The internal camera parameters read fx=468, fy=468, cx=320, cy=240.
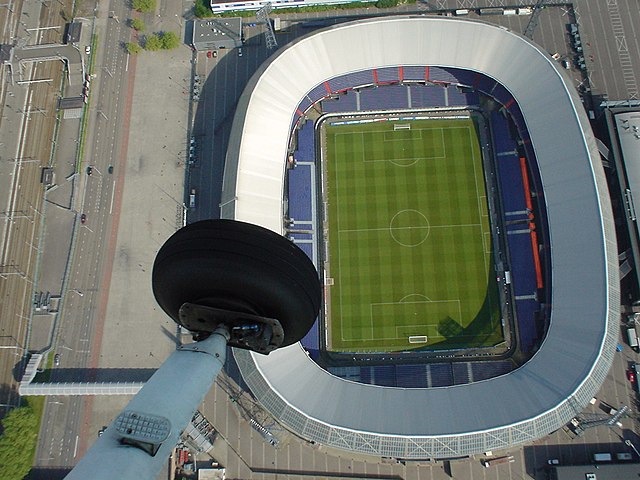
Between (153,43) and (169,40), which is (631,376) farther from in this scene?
(153,43)

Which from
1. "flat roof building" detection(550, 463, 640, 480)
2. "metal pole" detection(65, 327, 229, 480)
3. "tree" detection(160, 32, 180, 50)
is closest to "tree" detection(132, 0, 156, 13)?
"tree" detection(160, 32, 180, 50)

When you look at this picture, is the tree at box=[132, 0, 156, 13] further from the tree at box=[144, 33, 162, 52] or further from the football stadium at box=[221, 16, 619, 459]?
the football stadium at box=[221, 16, 619, 459]

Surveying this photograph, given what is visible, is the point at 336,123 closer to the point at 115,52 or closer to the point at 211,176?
the point at 211,176

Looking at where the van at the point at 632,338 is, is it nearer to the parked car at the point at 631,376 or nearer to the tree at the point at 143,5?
the parked car at the point at 631,376

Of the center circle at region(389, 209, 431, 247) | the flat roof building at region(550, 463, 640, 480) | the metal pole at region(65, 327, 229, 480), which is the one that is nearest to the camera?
the metal pole at region(65, 327, 229, 480)

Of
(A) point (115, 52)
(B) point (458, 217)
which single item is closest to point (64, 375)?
(A) point (115, 52)

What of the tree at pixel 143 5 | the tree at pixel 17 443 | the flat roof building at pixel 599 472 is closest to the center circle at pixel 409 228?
the flat roof building at pixel 599 472

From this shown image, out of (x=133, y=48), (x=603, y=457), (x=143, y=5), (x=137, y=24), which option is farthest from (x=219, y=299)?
(x=143, y=5)
